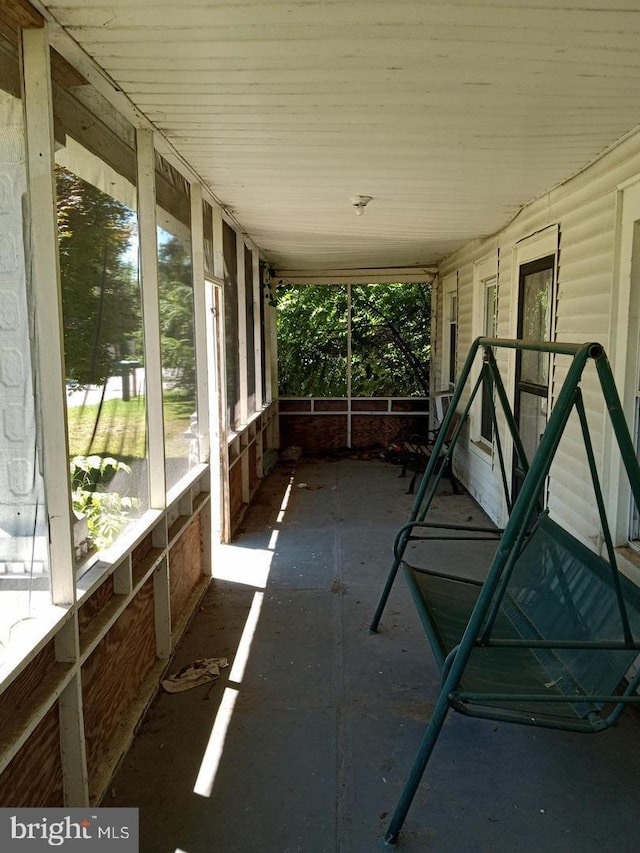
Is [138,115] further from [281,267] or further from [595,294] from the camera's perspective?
[281,267]

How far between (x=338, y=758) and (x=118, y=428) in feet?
5.32

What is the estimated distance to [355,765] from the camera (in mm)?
2498

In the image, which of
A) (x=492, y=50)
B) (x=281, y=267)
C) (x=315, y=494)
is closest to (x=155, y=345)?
(x=492, y=50)

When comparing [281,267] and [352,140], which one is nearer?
[352,140]

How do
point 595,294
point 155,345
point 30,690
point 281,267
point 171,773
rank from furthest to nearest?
point 281,267 → point 595,294 → point 155,345 → point 171,773 → point 30,690

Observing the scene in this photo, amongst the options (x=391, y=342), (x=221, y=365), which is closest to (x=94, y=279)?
(x=221, y=365)

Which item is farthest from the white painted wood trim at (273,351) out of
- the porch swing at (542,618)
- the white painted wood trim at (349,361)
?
the porch swing at (542,618)

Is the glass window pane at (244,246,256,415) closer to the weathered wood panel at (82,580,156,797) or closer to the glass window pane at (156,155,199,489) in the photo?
the glass window pane at (156,155,199,489)

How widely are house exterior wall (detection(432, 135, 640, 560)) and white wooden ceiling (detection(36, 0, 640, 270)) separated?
0.20 metres

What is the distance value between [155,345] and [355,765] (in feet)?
6.75

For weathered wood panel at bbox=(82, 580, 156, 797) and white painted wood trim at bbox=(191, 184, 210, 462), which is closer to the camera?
weathered wood panel at bbox=(82, 580, 156, 797)

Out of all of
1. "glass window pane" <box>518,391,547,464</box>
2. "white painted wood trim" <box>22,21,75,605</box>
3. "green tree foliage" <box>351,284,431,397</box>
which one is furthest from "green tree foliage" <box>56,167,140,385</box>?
"green tree foliage" <box>351,284,431,397</box>

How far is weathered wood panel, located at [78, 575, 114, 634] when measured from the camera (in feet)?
7.23

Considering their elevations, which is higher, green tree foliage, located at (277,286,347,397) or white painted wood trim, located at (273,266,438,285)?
white painted wood trim, located at (273,266,438,285)
